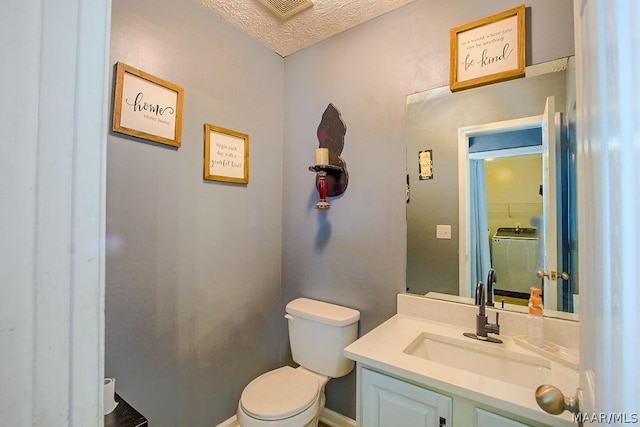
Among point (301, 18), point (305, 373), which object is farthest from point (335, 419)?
point (301, 18)

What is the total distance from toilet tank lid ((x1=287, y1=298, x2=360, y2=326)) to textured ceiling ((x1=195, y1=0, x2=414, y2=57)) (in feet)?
5.43

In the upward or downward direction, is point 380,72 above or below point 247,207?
above

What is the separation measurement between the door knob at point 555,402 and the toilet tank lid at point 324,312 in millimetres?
999

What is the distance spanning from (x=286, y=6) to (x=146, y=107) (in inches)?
35.5

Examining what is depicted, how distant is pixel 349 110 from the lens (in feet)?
5.60

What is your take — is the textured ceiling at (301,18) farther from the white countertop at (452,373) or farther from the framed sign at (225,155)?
the white countertop at (452,373)

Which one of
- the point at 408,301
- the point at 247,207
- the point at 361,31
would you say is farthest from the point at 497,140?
the point at 247,207

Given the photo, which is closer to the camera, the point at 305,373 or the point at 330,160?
the point at 305,373

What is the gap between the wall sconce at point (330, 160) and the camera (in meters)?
1.70

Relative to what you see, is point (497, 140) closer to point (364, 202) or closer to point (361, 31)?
point (364, 202)

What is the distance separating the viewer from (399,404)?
100 cm

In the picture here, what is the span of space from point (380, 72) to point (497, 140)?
2.36 ft

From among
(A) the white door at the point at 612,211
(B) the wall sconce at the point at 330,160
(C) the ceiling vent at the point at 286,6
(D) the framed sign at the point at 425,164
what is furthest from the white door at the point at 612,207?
(C) the ceiling vent at the point at 286,6

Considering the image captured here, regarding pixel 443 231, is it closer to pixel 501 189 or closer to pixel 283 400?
pixel 501 189
